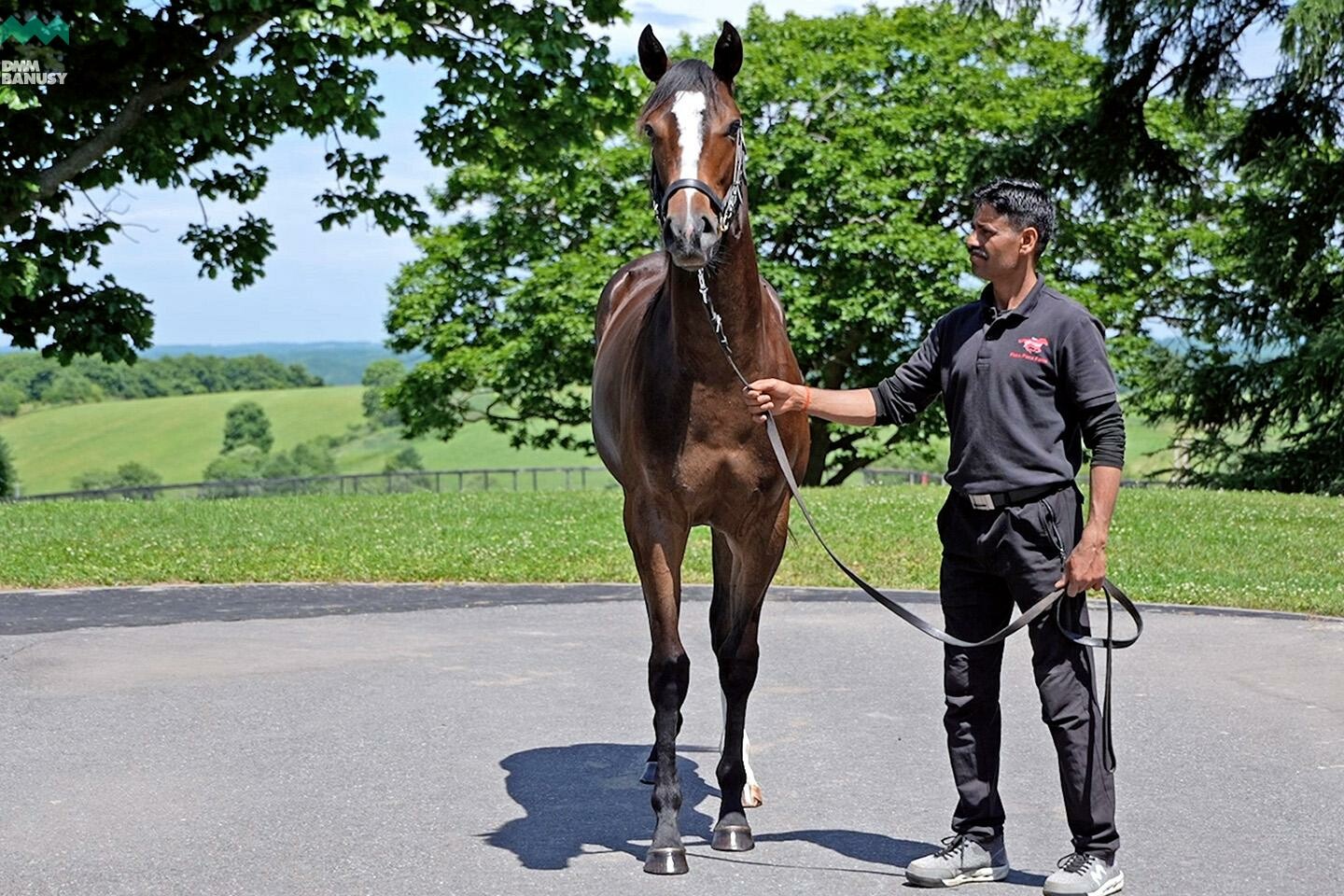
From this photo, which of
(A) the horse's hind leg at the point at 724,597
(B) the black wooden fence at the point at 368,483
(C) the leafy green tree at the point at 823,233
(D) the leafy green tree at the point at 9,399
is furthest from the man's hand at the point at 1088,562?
(D) the leafy green tree at the point at 9,399

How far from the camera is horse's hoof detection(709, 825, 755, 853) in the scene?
5.64 metres

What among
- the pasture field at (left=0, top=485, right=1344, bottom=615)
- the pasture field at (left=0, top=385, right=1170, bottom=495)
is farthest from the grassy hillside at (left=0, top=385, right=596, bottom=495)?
the pasture field at (left=0, top=485, right=1344, bottom=615)

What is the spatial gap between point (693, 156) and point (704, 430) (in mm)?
1120

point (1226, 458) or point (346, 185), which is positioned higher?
point (346, 185)

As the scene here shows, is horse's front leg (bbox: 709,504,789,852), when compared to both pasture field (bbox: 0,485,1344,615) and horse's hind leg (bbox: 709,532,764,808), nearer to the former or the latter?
horse's hind leg (bbox: 709,532,764,808)

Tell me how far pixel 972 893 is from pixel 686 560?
28.9ft

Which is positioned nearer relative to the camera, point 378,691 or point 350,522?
point 378,691

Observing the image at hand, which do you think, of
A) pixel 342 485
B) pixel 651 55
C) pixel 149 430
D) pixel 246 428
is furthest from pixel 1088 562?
pixel 149 430

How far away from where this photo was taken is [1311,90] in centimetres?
2250

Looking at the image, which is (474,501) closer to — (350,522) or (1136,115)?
(350,522)

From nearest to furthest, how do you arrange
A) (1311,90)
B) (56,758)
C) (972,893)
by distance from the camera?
(972,893), (56,758), (1311,90)

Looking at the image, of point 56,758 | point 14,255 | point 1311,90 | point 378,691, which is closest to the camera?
point 56,758

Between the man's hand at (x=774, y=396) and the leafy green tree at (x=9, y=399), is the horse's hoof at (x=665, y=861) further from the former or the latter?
the leafy green tree at (x=9, y=399)

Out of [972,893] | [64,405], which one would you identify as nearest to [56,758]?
[972,893]
